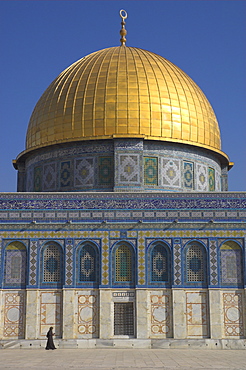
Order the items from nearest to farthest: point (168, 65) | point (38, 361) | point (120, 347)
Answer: point (38, 361)
point (120, 347)
point (168, 65)

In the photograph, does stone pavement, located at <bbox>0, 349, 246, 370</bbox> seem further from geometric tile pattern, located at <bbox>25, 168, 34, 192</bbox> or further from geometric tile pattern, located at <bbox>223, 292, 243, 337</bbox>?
geometric tile pattern, located at <bbox>25, 168, 34, 192</bbox>

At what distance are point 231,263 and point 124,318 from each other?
3.62m

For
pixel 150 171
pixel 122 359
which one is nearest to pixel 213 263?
pixel 150 171

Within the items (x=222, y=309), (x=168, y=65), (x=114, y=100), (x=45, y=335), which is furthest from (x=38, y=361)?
(x=168, y=65)

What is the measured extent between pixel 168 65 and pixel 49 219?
8.70m

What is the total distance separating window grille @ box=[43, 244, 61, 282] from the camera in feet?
55.4

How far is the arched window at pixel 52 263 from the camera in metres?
16.9

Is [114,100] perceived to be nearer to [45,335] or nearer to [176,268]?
[176,268]

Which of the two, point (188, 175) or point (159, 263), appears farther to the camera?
point (188, 175)

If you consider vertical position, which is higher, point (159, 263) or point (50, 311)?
point (159, 263)

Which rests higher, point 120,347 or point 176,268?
point 176,268

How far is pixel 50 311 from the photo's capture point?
1667cm

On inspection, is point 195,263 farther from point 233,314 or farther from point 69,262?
point 69,262

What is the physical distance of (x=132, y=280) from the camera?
55.2 feet
